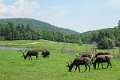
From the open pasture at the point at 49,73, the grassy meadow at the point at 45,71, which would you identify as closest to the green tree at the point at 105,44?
the grassy meadow at the point at 45,71

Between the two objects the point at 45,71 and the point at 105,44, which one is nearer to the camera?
the point at 45,71

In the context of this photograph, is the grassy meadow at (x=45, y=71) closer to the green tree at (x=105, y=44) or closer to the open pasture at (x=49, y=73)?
the open pasture at (x=49, y=73)

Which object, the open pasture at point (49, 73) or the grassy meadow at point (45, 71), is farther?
the grassy meadow at point (45, 71)

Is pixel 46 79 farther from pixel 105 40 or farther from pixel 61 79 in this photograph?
pixel 105 40

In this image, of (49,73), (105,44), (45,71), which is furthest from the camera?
(105,44)

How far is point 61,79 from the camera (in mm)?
20938

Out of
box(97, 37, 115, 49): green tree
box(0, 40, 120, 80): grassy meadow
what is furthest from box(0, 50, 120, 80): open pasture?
box(97, 37, 115, 49): green tree

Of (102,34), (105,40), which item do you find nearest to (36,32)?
(102,34)

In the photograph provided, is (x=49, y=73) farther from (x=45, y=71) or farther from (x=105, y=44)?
(x=105, y=44)

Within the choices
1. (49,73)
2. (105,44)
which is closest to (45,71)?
(49,73)

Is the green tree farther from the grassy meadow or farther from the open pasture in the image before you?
the open pasture

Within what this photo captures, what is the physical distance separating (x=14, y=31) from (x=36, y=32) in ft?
53.4

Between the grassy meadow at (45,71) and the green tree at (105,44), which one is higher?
the green tree at (105,44)

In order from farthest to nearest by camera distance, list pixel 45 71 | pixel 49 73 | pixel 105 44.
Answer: pixel 105 44, pixel 45 71, pixel 49 73
